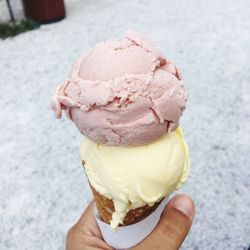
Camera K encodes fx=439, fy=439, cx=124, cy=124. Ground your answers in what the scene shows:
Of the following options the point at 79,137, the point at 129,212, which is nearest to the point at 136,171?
the point at 129,212

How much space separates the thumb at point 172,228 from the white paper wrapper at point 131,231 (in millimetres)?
12

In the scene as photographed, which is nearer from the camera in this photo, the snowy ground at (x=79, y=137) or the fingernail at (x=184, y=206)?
the fingernail at (x=184, y=206)

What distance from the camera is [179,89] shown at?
25.7 inches

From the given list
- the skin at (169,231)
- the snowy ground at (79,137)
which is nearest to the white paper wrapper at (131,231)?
the skin at (169,231)

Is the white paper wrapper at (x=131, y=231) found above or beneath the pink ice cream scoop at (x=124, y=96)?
beneath

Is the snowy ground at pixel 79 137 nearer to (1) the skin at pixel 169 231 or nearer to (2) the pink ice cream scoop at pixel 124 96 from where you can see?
(1) the skin at pixel 169 231

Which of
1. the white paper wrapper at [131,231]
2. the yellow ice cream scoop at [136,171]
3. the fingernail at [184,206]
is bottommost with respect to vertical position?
the white paper wrapper at [131,231]

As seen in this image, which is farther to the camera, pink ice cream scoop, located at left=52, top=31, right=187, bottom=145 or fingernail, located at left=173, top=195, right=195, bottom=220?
fingernail, located at left=173, top=195, right=195, bottom=220

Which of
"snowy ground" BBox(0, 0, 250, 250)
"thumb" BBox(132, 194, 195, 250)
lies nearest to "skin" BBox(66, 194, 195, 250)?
"thumb" BBox(132, 194, 195, 250)

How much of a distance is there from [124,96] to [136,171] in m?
0.11

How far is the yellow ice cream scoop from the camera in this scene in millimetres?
645

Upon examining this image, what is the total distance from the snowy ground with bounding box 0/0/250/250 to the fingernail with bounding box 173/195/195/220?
0.40 metres

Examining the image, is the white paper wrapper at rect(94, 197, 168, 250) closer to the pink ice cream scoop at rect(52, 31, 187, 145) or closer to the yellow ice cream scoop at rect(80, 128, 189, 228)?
the yellow ice cream scoop at rect(80, 128, 189, 228)

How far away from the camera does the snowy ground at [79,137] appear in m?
1.22
